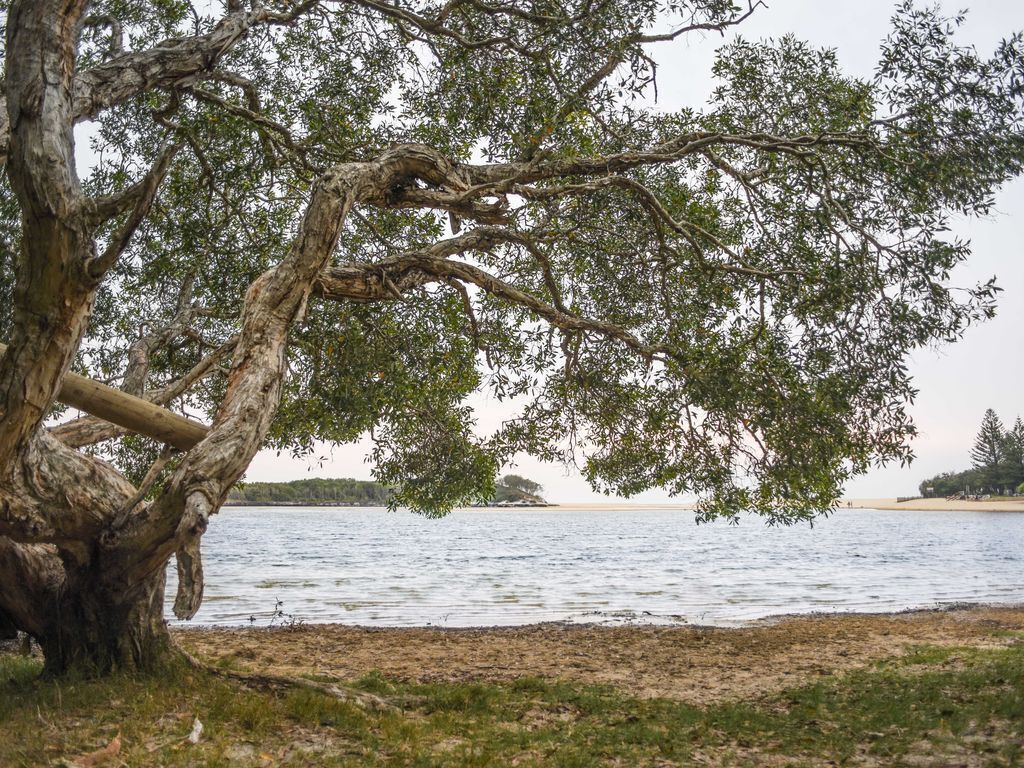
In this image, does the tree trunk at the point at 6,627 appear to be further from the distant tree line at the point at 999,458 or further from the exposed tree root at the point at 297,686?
the distant tree line at the point at 999,458

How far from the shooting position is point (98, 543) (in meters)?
7.95

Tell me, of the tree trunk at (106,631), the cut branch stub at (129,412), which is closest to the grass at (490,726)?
the tree trunk at (106,631)

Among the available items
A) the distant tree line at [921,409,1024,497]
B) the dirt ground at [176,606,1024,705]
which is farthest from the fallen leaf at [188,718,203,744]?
the distant tree line at [921,409,1024,497]

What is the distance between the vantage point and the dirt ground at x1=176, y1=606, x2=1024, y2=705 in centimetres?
1169

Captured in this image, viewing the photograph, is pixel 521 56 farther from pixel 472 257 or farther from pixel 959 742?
pixel 959 742

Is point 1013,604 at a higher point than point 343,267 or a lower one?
lower

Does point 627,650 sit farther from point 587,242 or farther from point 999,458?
point 999,458

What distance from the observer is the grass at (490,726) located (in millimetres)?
6664

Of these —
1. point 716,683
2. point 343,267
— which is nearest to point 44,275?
point 343,267

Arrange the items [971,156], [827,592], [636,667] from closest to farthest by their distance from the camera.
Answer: [971,156]
[636,667]
[827,592]

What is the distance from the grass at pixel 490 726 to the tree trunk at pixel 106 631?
263mm

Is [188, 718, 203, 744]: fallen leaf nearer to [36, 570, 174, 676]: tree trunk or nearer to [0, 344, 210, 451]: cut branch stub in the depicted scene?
[36, 570, 174, 676]: tree trunk

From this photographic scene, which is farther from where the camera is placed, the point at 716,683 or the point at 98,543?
the point at 716,683

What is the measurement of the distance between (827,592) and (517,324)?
2210 cm
